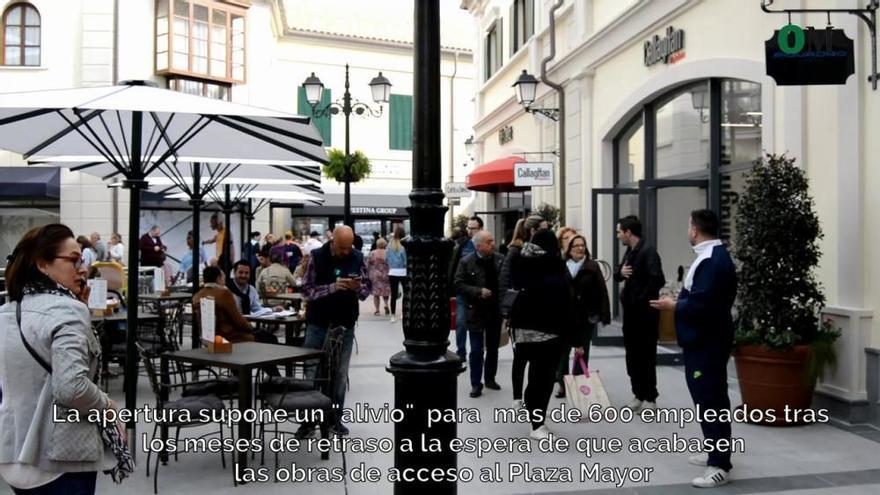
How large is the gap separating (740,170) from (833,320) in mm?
2934

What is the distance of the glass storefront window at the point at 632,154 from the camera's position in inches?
504

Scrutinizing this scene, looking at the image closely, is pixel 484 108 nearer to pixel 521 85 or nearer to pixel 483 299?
pixel 521 85

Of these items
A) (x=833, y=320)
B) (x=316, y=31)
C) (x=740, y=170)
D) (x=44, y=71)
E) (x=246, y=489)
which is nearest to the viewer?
(x=246, y=489)

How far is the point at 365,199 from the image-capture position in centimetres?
3216

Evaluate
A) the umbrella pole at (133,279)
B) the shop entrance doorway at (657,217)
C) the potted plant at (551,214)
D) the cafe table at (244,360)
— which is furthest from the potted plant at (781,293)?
the potted plant at (551,214)

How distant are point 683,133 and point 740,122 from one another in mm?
1610

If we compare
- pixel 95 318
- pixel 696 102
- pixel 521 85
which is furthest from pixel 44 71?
pixel 696 102

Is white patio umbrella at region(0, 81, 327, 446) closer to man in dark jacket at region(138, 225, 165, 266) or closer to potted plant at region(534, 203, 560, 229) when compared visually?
potted plant at region(534, 203, 560, 229)

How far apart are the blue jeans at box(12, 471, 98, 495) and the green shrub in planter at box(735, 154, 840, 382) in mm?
5683

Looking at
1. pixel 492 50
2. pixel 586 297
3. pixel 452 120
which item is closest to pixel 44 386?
pixel 586 297

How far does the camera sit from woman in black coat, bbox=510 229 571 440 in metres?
6.55

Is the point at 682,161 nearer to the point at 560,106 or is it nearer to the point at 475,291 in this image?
the point at 560,106

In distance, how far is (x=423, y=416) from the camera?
12.3 feet

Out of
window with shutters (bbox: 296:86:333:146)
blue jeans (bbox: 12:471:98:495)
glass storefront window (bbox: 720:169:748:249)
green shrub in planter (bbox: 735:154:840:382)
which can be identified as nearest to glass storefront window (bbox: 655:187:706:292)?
glass storefront window (bbox: 720:169:748:249)
